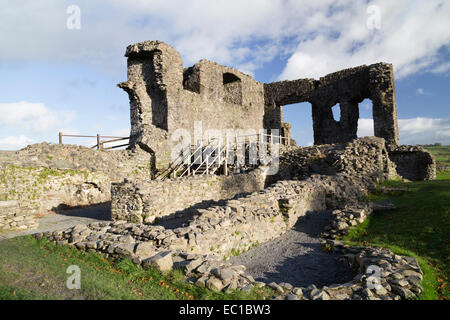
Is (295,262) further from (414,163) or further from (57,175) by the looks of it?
(414,163)

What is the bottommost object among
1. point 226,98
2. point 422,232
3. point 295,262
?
point 295,262

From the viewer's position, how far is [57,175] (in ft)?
43.2

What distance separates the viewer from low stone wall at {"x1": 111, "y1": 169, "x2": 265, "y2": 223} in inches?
405

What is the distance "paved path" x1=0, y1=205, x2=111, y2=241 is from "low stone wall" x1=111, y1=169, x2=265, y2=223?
46.6 inches

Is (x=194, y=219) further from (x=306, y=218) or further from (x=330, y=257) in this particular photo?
(x=306, y=218)

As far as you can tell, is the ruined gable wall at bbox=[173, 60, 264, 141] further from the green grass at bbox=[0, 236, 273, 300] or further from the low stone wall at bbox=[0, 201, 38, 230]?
the green grass at bbox=[0, 236, 273, 300]

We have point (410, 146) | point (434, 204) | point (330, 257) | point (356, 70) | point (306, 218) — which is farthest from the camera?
point (356, 70)

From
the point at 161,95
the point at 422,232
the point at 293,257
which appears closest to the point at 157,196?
the point at 293,257

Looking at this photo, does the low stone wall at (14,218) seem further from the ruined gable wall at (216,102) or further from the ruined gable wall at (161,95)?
the ruined gable wall at (216,102)

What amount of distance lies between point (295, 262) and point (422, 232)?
3797mm

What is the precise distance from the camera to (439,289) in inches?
195

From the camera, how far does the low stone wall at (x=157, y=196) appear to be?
10297mm
